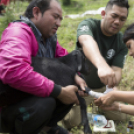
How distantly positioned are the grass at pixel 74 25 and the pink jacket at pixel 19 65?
978 mm

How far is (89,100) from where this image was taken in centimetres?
269

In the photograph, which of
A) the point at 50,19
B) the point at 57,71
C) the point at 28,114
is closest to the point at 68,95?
the point at 57,71

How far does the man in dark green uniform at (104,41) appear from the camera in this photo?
6.54 feet

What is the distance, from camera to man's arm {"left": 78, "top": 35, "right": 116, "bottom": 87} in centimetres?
165

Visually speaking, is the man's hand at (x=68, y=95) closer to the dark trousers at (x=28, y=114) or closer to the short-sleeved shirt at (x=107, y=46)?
the dark trousers at (x=28, y=114)

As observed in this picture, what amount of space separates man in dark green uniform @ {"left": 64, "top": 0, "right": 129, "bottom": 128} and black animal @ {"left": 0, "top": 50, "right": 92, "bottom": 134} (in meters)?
0.17

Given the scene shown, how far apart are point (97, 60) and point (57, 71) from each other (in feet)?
1.33

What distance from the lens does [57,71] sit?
1.72 m

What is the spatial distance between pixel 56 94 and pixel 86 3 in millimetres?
4896

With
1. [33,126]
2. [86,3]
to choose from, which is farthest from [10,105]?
[86,3]

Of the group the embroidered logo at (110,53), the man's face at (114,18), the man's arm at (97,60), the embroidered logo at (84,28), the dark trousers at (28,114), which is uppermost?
the man's face at (114,18)

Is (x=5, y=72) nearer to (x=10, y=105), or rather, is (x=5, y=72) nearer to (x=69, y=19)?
(x=10, y=105)

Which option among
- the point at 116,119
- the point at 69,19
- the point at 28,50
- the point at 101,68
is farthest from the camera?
the point at 69,19

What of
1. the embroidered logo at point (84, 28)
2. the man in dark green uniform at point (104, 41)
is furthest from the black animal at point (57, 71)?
the embroidered logo at point (84, 28)
